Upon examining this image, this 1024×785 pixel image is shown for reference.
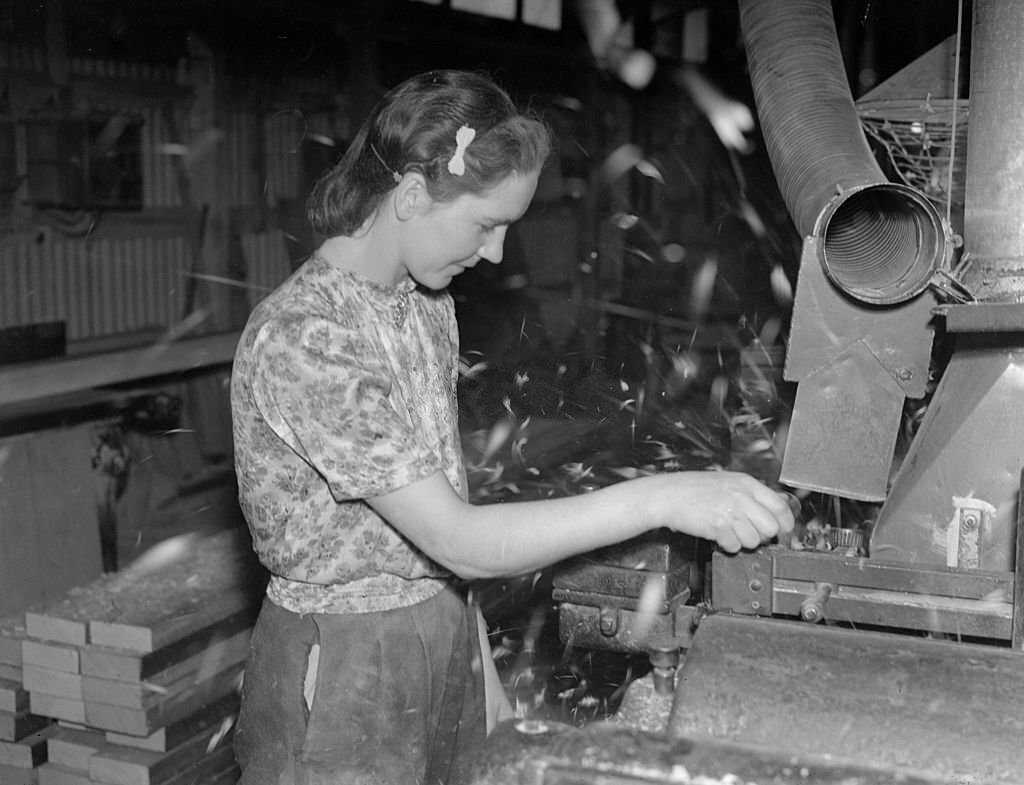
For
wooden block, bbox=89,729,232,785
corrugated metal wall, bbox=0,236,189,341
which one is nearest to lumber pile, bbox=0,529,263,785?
wooden block, bbox=89,729,232,785

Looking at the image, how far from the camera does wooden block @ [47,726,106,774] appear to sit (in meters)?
3.01

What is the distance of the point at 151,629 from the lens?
3014mm

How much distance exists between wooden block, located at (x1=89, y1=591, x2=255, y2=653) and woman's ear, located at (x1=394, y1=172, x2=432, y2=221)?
1807 mm

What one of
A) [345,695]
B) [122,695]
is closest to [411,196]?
[345,695]

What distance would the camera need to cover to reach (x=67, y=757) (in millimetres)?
3029

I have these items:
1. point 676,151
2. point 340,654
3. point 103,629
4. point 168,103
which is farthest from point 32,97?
point 676,151

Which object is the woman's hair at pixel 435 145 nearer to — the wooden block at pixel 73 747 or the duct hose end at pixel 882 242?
the duct hose end at pixel 882 242

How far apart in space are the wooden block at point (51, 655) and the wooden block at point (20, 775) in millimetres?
285

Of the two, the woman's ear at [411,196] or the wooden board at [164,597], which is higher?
the woman's ear at [411,196]

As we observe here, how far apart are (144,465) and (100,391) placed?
36 cm

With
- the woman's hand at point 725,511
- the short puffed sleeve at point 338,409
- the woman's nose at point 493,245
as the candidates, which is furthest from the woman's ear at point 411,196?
the woman's hand at point 725,511

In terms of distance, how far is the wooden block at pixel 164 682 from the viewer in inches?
118

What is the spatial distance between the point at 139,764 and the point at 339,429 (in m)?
1.87

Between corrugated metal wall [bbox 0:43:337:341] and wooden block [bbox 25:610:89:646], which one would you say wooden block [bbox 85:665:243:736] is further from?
corrugated metal wall [bbox 0:43:337:341]
